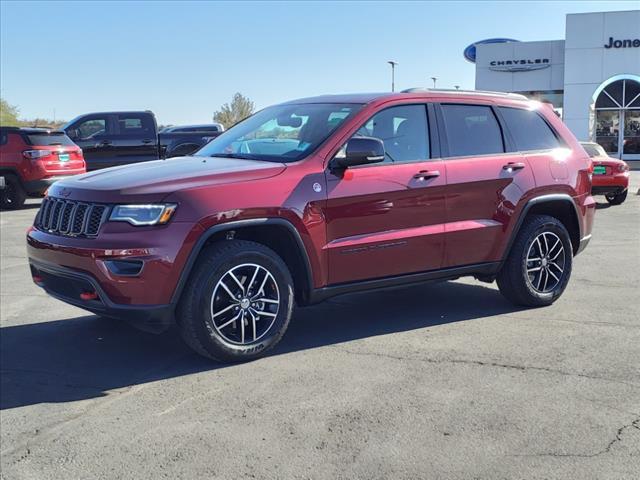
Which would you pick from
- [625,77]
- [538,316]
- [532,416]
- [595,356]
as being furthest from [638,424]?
[625,77]

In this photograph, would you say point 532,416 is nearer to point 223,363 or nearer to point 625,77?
point 223,363

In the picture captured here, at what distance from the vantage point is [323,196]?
4840 millimetres

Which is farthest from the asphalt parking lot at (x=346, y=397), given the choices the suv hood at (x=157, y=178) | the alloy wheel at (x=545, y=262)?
the suv hood at (x=157, y=178)

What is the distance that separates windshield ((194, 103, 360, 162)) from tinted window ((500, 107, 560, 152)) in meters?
1.59

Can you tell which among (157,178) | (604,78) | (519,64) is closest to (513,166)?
(157,178)

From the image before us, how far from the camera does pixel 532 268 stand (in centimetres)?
604

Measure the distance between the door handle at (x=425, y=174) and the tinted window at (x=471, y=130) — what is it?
0.29 m

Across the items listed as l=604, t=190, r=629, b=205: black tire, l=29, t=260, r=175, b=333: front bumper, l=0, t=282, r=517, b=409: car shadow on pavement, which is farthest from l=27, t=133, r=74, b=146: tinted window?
l=604, t=190, r=629, b=205: black tire

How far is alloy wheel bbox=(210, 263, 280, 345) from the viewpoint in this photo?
4.58m

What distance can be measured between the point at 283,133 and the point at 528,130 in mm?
2251

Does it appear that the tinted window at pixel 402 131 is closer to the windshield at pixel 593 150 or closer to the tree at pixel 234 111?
the windshield at pixel 593 150

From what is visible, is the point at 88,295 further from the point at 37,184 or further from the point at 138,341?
the point at 37,184

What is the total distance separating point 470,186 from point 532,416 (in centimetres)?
225

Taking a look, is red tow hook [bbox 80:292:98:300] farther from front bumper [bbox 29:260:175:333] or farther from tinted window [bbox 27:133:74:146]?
tinted window [bbox 27:133:74:146]
